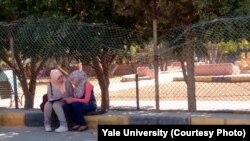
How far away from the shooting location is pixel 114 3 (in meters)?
9.72

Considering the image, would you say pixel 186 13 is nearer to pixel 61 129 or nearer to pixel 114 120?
pixel 114 120

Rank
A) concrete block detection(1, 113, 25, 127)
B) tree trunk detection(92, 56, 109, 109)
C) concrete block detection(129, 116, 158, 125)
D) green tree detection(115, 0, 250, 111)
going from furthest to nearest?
tree trunk detection(92, 56, 109, 109) < concrete block detection(1, 113, 25, 127) < green tree detection(115, 0, 250, 111) < concrete block detection(129, 116, 158, 125)

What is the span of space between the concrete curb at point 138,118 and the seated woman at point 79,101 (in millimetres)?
247

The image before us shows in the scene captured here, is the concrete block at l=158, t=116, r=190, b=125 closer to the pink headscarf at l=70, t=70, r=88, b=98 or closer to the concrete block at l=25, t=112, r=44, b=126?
the pink headscarf at l=70, t=70, r=88, b=98

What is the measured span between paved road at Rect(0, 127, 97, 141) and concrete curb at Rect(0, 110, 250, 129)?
0.24m

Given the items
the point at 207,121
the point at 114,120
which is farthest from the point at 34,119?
the point at 207,121

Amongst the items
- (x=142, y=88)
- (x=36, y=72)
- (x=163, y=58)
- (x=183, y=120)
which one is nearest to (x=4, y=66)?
(x=36, y=72)

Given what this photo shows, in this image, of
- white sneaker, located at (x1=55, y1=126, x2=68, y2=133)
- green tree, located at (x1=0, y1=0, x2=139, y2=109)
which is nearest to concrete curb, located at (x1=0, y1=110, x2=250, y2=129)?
white sneaker, located at (x1=55, y1=126, x2=68, y2=133)

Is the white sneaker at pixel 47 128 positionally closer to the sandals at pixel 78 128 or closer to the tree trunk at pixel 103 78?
the sandals at pixel 78 128

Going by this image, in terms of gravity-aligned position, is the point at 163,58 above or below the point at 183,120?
above

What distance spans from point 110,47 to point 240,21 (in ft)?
8.37

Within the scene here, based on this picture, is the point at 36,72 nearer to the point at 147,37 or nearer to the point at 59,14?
the point at 59,14

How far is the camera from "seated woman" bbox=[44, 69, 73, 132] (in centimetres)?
843

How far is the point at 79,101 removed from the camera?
330 inches
